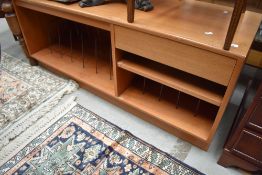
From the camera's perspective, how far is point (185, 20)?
2.93 feet

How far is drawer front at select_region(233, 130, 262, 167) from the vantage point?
79 centimetres

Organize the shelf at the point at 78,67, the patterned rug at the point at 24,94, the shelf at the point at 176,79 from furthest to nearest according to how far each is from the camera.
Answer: the shelf at the point at 78,67, the patterned rug at the point at 24,94, the shelf at the point at 176,79

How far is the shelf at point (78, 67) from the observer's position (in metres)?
1.26

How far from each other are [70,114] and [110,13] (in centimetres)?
60

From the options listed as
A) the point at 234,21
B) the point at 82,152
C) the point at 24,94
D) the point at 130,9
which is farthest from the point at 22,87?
the point at 234,21

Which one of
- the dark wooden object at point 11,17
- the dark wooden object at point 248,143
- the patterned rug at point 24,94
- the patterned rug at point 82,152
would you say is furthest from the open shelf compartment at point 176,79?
the dark wooden object at point 11,17

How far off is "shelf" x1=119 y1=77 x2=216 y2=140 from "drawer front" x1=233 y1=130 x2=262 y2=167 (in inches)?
5.6

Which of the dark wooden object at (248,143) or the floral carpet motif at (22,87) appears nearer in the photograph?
the dark wooden object at (248,143)

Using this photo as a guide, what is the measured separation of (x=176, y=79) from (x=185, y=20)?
252mm

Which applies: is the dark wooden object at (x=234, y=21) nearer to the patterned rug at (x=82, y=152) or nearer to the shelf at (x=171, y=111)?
the shelf at (x=171, y=111)

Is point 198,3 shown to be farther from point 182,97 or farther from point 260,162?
point 260,162

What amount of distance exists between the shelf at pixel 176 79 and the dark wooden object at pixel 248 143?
0.38 ft

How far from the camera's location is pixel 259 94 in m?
0.69

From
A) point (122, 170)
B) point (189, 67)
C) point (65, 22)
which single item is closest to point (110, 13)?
point (189, 67)
